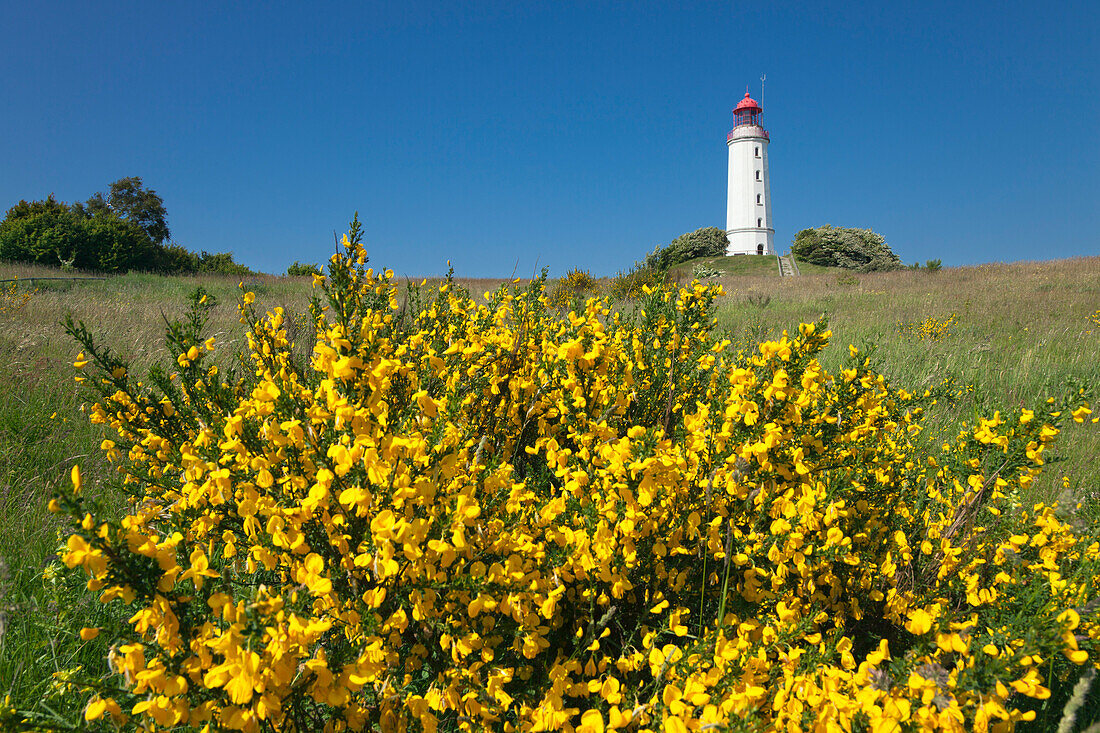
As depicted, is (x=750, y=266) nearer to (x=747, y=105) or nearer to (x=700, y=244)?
(x=700, y=244)

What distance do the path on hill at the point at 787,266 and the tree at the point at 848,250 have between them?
1.57 m

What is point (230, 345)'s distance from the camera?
607 centimetres

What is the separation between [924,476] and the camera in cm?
263

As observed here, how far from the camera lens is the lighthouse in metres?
48.1

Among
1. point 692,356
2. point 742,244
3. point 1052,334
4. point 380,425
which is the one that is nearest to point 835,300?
point 1052,334

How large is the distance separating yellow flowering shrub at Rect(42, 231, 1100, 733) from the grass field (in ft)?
1.23

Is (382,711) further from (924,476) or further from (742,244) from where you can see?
(742,244)

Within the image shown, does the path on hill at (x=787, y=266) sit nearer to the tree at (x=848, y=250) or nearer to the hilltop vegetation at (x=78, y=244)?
the tree at (x=848, y=250)

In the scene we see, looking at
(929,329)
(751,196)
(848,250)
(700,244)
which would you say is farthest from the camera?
(751,196)

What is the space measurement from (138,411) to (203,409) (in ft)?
1.44

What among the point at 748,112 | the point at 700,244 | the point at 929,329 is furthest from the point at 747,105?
the point at 929,329

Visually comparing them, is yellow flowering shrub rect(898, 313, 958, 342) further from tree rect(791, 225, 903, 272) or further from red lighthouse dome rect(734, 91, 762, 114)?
red lighthouse dome rect(734, 91, 762, 114)

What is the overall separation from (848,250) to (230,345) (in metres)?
40.2

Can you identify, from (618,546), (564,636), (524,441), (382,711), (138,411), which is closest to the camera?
→ (382,711)
